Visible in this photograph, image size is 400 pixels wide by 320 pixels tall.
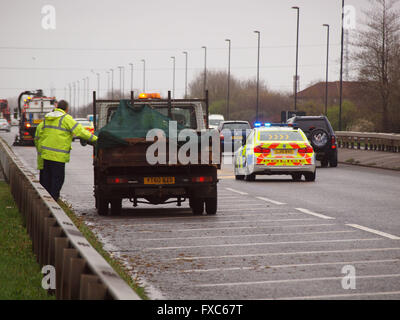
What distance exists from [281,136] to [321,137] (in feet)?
27.0

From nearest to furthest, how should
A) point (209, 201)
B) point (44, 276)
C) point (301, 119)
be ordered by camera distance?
point (44, 276) < point (209, 201) < point (301, 119)

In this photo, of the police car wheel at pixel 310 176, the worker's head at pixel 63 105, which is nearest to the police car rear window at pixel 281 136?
the police car wheel at pixel 310 176

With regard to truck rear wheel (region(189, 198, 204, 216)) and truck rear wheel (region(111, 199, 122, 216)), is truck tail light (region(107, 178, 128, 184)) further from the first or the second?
truck rear wheel (region(189, 198, 204, 216))

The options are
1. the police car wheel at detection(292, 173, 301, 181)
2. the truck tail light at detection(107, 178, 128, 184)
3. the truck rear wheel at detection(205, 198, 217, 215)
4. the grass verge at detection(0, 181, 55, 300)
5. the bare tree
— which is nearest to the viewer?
the grass verge at detection(0, 181, 55, 300)

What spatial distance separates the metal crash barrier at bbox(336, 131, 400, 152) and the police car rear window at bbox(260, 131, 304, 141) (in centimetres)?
1425

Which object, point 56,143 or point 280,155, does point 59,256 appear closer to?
point 56,143

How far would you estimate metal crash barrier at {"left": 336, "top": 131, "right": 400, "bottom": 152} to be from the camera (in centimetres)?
3966

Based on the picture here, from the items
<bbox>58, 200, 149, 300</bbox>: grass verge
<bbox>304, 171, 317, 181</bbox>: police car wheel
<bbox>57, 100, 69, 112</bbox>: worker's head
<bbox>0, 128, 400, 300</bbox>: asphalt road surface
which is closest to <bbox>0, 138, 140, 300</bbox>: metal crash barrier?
<bbox>58, 200, 149, 300</bbox>: grass verge

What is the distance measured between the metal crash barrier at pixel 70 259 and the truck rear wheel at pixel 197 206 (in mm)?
4642

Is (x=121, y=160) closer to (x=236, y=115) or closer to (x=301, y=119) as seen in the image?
(x=301, y=119)

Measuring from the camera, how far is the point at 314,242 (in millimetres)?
11656

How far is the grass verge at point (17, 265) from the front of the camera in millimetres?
7526
